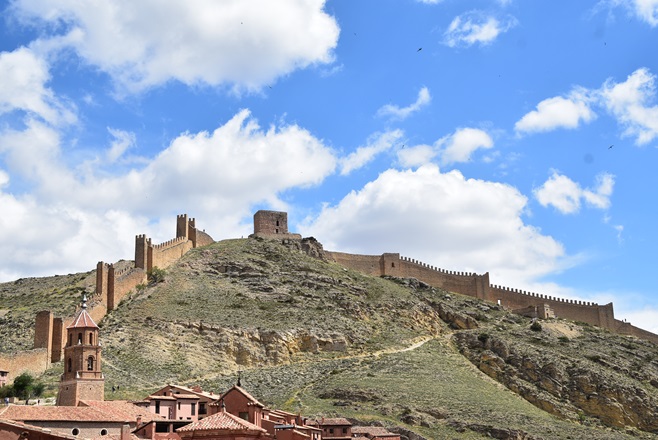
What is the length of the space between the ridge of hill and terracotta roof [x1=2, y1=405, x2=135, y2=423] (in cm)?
1288

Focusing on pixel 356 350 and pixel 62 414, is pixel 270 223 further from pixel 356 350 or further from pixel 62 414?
pixel 62 414

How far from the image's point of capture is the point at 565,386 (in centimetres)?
7069

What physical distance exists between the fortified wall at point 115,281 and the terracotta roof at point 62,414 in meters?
20.7

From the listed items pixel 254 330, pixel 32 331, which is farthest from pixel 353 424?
pixel 32 331

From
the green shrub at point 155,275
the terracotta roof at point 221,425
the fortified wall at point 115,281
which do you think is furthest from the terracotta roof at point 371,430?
the green shrub at point 155,275

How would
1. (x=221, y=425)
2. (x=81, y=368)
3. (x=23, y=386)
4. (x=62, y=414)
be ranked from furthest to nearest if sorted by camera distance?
1. (x=23, y=386)
2. (x=81, y=368)
3. (x=62, y=414)
4. (x=221, y=425)

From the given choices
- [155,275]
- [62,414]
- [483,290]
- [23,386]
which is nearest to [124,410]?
[62,414]

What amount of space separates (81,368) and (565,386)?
38840 millimetres

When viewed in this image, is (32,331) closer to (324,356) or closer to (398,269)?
(324,356)

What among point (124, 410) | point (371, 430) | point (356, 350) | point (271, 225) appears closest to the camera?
point (124, 410)

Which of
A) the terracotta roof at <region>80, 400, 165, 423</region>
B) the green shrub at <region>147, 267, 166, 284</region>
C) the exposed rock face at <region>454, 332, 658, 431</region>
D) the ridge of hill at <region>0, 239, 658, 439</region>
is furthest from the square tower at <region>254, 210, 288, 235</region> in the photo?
the terracotta roof at <region>80, 400, 165, 423</region>

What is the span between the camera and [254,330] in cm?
6838

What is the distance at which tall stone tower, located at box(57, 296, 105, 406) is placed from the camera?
144 ft

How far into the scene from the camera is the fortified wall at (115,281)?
60.7m
